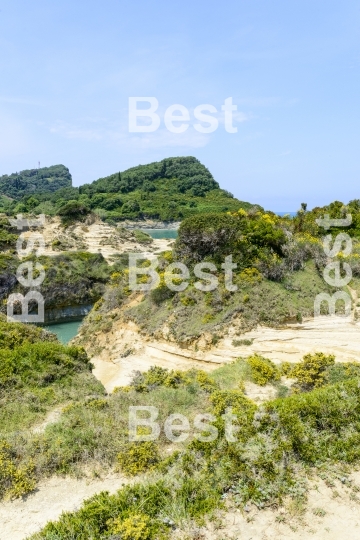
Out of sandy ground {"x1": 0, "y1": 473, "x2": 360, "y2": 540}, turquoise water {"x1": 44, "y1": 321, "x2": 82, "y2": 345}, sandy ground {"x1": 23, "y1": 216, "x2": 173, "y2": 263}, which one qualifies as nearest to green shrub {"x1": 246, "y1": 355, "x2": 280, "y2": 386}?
sandy ground {"x1": 0, "y1": 473, "x2": 360, "y2": 540}

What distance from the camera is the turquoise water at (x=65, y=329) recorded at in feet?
98.6

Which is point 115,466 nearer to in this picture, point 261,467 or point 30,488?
point 30,488

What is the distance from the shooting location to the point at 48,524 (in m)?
5.98

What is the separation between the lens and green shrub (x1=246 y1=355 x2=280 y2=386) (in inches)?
486

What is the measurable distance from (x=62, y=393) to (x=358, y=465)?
8.18 metres

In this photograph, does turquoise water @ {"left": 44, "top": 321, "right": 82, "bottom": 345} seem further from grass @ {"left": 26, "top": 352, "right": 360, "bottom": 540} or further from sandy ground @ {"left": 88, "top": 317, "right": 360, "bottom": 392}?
grass @ {"left": 26, "top": 352, "right": 360, "bottom": 540}

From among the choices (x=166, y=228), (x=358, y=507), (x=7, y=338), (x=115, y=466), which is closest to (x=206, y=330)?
(x=7, y=338)

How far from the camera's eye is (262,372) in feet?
41.5

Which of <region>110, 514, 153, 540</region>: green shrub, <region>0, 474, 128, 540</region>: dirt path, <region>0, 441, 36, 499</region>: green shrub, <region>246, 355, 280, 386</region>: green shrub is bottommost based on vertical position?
<region>0, 474, 128, 540</region>: dirt path

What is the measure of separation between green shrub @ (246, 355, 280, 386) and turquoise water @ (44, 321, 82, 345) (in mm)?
19158

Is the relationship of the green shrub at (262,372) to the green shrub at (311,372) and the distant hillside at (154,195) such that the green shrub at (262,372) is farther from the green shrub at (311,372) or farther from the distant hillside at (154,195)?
the distant hillside at (154,195)

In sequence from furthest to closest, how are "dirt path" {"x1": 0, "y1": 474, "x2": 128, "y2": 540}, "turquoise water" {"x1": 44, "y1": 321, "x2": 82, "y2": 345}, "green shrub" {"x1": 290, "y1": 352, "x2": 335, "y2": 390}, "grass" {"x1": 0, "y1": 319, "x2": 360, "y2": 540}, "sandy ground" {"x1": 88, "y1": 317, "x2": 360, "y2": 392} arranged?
"turquoise water" {"x1": 44, "y1": 321, "x2": 82, "y2": 345}
"sandy ground" {"x1": 88, "y1": 317, "x2": 360, "y2": 392}
"green shrub" {"x1": 290, "y1": 352, "x2": 335, "y2": 390}
"dirt path" {"x1": 0, "y1": 474, "x2": 128, "y2": 540}
"grass" {"x1": 0, "y1": 319, "x2": 360, "y2": 540}

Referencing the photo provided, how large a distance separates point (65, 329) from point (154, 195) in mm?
110494

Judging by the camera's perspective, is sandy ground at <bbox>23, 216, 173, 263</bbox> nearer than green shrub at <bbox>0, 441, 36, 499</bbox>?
No
